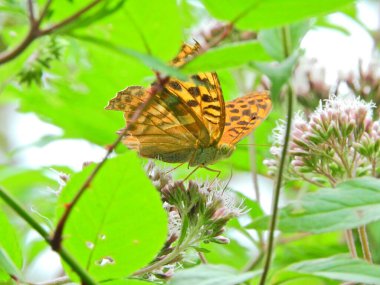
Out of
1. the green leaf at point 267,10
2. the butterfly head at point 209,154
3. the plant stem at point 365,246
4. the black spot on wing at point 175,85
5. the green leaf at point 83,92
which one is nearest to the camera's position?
the green leaf at point 267,10

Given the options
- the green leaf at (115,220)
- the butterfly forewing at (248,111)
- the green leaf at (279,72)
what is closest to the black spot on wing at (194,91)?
the butterfly forewing at (248,111)

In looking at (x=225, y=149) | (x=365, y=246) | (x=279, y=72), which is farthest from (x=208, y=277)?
(x=225, y=149)

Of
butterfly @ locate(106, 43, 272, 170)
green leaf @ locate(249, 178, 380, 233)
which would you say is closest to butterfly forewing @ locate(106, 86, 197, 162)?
butterfly @ locate(106, 43, 272, 170)

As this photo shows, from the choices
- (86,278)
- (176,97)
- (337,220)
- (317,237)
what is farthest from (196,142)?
(317,237)

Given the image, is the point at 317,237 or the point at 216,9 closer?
the point at 216,9

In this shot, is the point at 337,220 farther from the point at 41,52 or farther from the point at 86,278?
the point at 41,52

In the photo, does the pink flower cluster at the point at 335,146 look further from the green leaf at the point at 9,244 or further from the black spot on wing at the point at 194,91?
the green leaf at the point at 9,244
